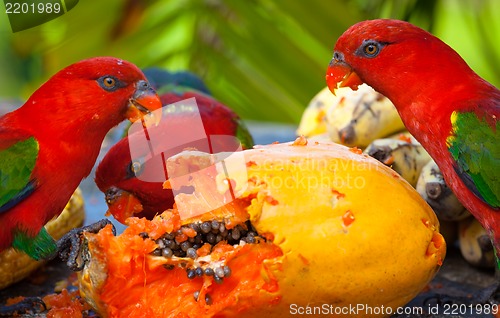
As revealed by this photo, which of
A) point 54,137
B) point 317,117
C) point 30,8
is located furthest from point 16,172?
point 30,8

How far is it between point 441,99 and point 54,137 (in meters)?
1.02

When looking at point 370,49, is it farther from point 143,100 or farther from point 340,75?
point 143,100

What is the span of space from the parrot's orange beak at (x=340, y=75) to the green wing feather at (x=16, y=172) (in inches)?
32.5

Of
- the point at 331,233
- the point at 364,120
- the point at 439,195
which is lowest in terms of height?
the point at 439,195

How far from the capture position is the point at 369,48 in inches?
70.3

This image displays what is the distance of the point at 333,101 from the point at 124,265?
54.0 inches

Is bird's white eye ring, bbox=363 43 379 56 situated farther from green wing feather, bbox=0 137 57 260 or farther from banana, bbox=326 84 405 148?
green wing feather, bbox=0 137 57 260

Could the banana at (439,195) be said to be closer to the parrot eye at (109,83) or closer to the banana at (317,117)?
the banana at (317,117)

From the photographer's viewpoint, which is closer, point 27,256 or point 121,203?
point 121,203

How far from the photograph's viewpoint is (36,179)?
1705 mm

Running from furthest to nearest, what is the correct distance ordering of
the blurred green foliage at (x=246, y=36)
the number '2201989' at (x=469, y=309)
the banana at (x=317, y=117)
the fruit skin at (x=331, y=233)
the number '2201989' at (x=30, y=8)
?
the blurred green foliage at (x=246, y=36) < the number '2201989' at (x=30, y=8) < the banana at (x=317, y=117) < the number '2201989' at (x=469, y=309) < the fruit skin at (x=331, y=233)

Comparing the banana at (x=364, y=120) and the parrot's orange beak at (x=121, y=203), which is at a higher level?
the parrot's orange beak at (x=121, y=203)

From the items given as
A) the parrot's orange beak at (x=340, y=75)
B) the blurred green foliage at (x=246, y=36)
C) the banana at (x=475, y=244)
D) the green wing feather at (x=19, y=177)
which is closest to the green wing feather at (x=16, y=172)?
the green wing feather at (x=19, y=177)

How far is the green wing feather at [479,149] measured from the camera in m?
1.68
